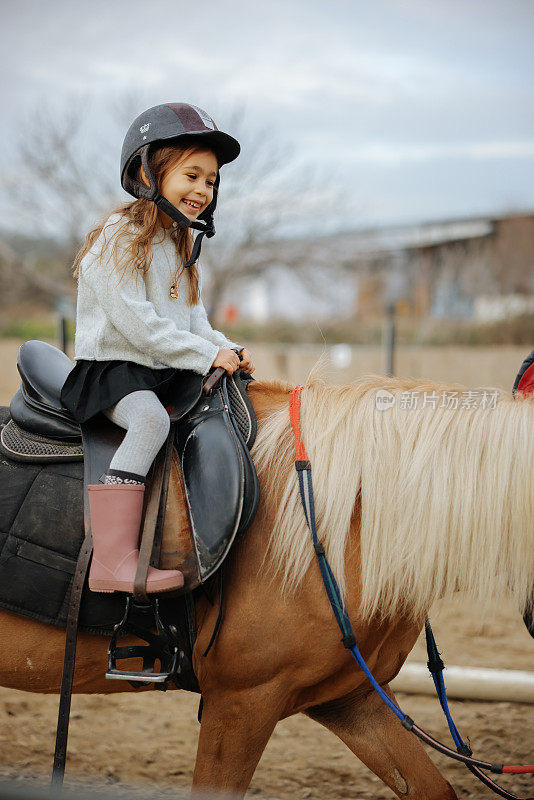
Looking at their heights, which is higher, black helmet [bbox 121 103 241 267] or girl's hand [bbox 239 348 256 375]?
black helmet [bbox 121 103 241 267]

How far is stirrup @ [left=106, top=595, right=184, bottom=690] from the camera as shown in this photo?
6.29ft

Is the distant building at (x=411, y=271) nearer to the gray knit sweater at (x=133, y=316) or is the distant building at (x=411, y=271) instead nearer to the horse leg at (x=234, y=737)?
the gray knit sweater at (x=133, y=316)

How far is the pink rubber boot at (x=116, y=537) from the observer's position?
5.99 feet

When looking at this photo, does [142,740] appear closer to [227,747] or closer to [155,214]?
[227,747]

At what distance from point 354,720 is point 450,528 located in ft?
2.43

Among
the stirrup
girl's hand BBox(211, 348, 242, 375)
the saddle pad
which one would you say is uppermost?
girl's hand BBox(211, 348, 242, 375)

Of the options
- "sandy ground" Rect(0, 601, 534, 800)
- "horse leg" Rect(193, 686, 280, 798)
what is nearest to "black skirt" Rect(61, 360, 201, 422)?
"horse leg" Rect(193, 686, 280, 798)

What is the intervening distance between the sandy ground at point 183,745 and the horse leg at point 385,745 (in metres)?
0.78

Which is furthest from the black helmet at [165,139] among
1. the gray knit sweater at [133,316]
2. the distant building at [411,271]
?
the distant building at [411,271]

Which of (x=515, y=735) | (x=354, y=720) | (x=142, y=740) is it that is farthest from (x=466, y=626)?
(x=354, y=720)

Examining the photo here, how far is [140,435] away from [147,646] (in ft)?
1.96

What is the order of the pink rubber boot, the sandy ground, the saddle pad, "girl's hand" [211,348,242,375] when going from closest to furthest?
1. the pink rubber boot
2. the saddle pad
3. "girl's hand" [211,348,242,375]
4. the sandy ground

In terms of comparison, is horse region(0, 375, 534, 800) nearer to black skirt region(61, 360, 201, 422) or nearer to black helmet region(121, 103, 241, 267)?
black skirt region(61, 360, 201, 422)

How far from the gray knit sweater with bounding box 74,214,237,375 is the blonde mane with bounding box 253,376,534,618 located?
1.30ft
